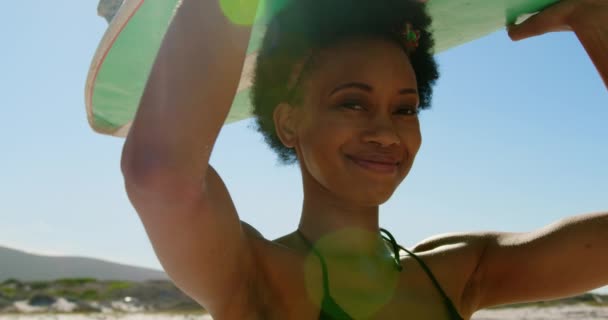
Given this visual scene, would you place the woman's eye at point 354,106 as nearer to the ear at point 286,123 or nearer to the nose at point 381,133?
the nose at point 381,133

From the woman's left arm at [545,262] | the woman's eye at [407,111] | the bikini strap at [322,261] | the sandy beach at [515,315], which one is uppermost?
the woman's eye at [407,111]

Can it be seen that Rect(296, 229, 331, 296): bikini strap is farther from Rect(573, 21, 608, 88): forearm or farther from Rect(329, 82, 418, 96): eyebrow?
Rect(573, 21, 608, 88): forearm

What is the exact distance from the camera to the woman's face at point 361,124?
149 cm

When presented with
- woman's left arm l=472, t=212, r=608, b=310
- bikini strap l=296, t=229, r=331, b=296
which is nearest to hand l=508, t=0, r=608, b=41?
woman's left arm l=472, t=212, r=608, b=310

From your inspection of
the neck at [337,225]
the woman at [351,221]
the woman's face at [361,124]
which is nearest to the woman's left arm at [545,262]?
the woman at [351,221]

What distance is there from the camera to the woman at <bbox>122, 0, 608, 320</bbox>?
1.23m

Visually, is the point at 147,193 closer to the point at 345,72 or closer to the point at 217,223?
the point at 217,223

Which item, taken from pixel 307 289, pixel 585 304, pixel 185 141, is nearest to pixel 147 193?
pixel 185 141

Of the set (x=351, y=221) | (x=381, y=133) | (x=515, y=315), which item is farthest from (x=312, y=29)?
(x=515, y=315)

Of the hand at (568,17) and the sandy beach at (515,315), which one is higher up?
the hand at (568,17)

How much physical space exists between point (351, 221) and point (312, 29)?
538 mm

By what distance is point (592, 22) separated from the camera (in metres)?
1.70

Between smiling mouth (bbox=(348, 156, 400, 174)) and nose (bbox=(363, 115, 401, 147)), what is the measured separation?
0.16ft

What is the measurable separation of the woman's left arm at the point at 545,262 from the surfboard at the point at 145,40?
62 centimetres
